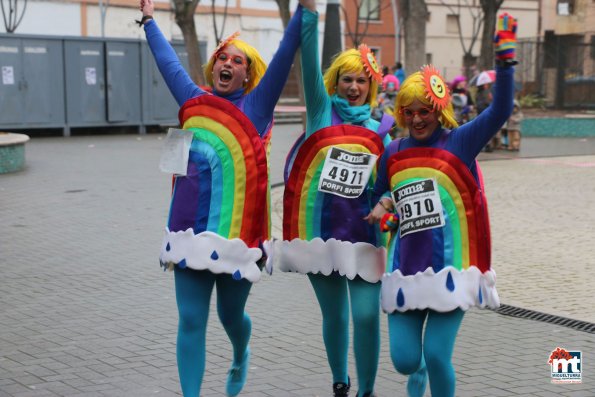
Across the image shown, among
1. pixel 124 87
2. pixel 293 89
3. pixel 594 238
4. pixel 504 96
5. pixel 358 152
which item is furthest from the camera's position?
pixel 293 89

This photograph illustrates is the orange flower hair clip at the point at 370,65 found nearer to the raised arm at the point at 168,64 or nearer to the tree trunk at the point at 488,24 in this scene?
the raised arm at the point at 168,64

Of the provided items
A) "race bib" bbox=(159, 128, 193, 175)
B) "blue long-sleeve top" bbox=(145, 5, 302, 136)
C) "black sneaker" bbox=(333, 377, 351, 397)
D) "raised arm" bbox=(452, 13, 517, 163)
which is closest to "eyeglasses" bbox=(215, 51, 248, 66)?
"blue long-sleeve top" bbox=(145, 5, 302, 136)

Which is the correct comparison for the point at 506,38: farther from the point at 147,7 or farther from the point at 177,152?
the point at 147,7

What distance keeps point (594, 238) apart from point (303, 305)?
13.9 feet

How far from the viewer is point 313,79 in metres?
4.77

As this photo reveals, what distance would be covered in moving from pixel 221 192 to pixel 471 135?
113 centimetres

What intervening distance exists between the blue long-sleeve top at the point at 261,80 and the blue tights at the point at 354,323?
831 millimetres

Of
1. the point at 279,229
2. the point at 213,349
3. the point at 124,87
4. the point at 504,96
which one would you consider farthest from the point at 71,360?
the point at 124,87

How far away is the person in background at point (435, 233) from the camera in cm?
437

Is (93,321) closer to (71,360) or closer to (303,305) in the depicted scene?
(71,360)

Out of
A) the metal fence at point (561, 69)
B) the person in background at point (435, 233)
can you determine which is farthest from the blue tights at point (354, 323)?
Answer: the metal fence at point (561, 69)

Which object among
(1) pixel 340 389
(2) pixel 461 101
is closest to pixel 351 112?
(1) pixel 340 389

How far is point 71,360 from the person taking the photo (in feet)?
19.5

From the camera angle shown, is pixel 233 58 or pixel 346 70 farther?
pixel 346 70
